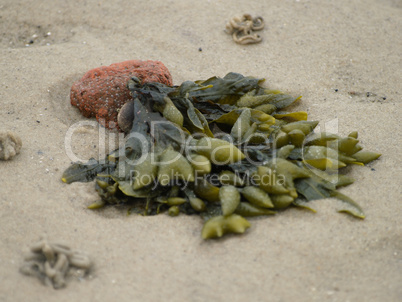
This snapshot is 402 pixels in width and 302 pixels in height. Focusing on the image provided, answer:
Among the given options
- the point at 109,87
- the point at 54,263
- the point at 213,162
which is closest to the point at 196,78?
the point at 109,87

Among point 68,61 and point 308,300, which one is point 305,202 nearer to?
point 308,300

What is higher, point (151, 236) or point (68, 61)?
point (68, 61)

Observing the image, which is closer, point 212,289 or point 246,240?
point 212,289

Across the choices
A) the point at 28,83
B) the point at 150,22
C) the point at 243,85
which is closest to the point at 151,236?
the point at 243,85

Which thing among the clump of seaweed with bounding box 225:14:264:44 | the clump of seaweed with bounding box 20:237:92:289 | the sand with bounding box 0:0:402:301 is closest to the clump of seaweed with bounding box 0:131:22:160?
the sand with bounding box 0:0:402:301

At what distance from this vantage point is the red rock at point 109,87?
2.78m

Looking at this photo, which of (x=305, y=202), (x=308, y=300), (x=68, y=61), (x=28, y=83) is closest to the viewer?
(x=308, y=300)

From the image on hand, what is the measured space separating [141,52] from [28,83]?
1.00 meters

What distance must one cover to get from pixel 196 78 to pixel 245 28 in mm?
→ 818

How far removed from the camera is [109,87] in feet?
9.14

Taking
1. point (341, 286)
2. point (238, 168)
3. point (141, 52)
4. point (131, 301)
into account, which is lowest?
point (131, 301)

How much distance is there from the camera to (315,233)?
6.61 feet

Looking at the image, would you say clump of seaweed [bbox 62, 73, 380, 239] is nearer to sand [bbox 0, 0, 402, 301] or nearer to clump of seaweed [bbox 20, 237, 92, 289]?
sand [bbox 0, 0, 402, 301]

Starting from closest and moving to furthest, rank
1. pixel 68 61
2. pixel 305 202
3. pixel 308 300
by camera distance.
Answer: pixel 308 300 → pixel 305 202 → pixel 68 61
